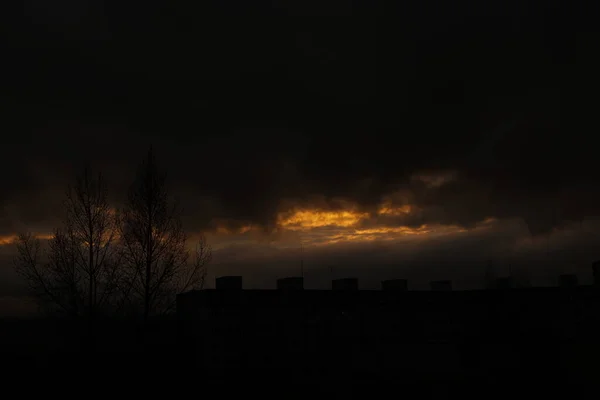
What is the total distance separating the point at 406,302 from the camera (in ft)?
108

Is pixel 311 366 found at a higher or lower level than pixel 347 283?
lower

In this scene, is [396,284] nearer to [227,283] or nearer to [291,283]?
A: [291,283]

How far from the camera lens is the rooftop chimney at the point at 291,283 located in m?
30.7

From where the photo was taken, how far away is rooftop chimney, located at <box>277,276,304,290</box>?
30.7 metres

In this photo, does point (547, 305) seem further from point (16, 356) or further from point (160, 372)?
point (16, 356)

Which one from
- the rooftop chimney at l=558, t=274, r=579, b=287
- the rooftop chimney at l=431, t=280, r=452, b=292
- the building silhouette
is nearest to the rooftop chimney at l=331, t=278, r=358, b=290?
the building silhouette

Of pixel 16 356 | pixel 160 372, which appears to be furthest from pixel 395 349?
pixel 16 356

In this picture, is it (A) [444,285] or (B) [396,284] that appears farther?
(A) [444,285]

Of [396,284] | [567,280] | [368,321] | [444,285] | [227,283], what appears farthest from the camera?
[444,285]

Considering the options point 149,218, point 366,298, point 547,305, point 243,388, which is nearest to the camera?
point 243,388

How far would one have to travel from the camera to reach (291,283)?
101 ft

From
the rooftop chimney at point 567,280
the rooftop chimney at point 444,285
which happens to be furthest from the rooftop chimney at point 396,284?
the rooftop chimney at point 567,280

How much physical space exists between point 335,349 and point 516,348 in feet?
37.1

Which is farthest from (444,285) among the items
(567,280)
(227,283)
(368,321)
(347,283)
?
(227,283)
